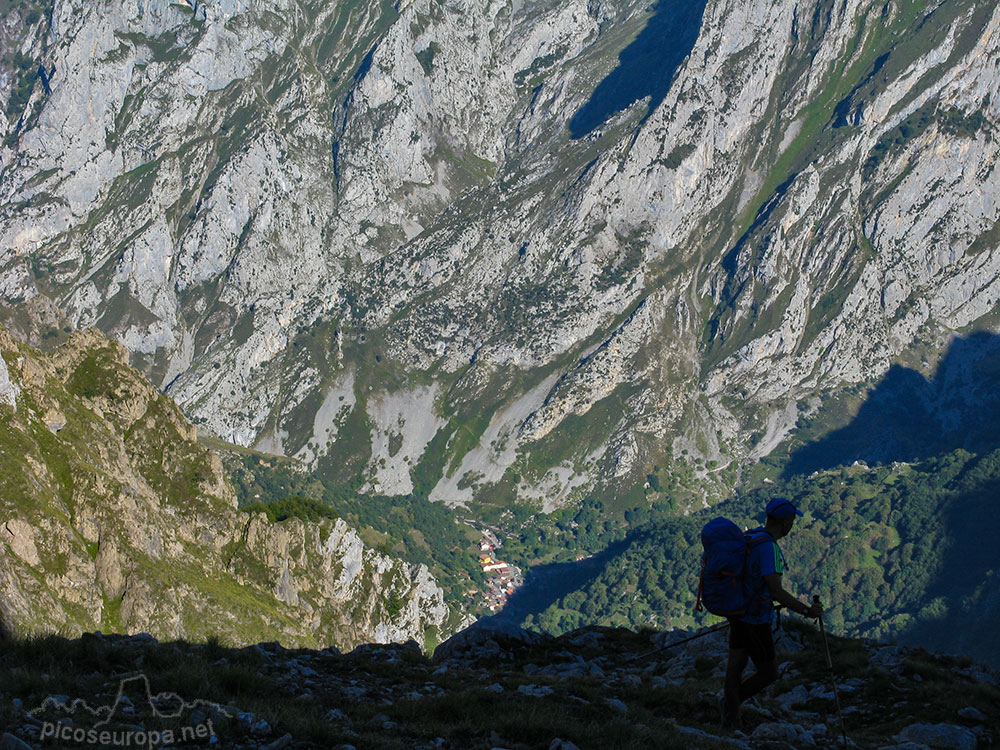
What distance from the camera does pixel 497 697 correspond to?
1917 centimetres

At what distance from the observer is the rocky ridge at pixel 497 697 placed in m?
14.9

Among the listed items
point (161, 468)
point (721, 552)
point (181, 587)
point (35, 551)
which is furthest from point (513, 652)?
point (161, 468)

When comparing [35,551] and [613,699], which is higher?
[35,551]

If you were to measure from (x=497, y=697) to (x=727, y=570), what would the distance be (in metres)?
6.25

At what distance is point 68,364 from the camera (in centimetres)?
10431

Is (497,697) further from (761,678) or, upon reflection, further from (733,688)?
(761,678)

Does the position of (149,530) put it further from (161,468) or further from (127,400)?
(127,400)

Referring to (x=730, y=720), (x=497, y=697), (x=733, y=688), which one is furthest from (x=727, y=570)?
(x=497, y=697)

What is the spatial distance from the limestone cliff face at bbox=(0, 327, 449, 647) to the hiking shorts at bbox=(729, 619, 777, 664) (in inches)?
1852

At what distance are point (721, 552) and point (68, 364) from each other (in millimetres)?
104947

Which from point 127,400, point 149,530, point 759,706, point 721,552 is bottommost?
point 759,706

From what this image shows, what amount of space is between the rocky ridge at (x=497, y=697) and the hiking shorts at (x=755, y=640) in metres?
1.70

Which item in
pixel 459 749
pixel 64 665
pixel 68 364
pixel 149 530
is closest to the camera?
pixel 459 749

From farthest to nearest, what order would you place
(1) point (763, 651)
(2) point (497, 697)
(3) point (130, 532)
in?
1. (3) point (130, 532)
2. (2) point (497, 697)
3. (1) point (763, 651)
